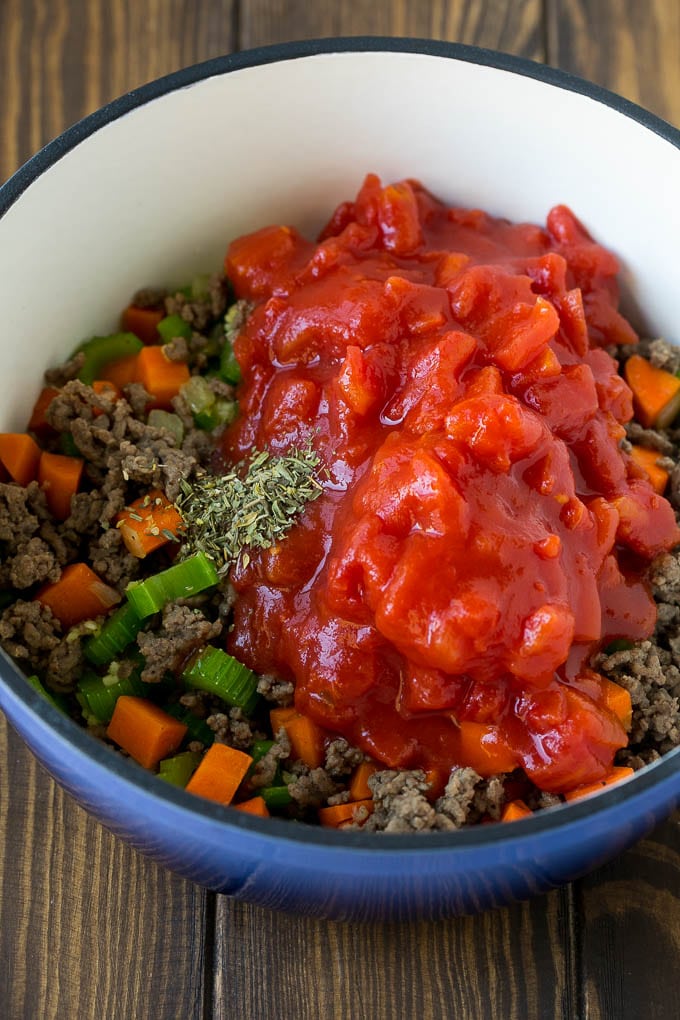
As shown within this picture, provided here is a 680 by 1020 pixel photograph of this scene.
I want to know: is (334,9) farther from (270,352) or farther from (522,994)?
(522,994)

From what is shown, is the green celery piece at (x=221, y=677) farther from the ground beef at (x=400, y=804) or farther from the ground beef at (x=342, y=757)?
the ground beef at (x=400, y=804)

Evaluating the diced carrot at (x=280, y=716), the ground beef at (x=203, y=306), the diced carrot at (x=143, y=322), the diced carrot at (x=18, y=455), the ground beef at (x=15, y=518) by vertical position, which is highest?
the ground beef at (x=203, y=306)

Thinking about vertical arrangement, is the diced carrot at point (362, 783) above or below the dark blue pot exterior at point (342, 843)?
below

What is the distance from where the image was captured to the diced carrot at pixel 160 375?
3.30 metres

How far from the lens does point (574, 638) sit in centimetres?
279

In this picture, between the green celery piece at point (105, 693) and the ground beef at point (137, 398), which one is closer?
the green celery piece at point (105, 693)

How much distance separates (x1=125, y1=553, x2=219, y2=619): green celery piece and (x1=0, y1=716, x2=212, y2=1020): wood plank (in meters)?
0.65

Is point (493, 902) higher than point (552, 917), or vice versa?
point (493, 902)

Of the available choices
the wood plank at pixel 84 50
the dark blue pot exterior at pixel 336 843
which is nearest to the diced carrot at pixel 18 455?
the dark blue pot exterior at pixel 336 843

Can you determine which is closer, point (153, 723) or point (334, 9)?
point (153, 723)

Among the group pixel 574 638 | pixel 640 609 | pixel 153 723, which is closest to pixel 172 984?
pixel 153 723

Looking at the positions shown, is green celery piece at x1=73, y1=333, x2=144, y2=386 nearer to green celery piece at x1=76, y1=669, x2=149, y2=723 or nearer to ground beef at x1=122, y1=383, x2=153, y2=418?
ground beef at x1=122, y1=383, x2=153, y2=418

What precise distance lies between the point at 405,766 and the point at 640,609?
733 millimetres

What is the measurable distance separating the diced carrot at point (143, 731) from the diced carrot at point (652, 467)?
4.64 feet
